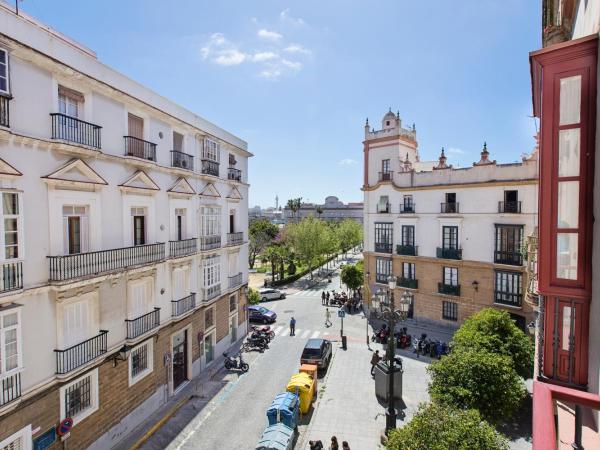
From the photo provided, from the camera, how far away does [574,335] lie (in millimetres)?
5547

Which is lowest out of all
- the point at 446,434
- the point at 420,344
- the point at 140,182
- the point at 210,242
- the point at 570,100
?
the point at 420,344

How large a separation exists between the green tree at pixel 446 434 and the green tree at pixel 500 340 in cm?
491

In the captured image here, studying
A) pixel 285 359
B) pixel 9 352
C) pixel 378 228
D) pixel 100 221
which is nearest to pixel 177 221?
pixel 100 221

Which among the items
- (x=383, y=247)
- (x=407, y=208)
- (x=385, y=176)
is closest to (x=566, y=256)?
(x=407, y=208)

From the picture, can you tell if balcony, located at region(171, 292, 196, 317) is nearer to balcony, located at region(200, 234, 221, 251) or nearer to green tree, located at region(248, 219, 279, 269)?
balcony, located at region(200, 234, 221, 251)

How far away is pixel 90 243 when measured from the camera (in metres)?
11.4

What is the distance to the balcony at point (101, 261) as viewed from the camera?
32.6 ft

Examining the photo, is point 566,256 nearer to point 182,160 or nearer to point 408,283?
point 182,160

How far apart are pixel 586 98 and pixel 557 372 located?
4.29 m

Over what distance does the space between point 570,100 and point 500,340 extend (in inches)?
407

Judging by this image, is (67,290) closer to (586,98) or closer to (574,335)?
(574,335)

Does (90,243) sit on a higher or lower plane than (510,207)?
lower

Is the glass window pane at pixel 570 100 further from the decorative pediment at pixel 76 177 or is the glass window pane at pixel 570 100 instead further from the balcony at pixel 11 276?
the balcony at pixel 11 276

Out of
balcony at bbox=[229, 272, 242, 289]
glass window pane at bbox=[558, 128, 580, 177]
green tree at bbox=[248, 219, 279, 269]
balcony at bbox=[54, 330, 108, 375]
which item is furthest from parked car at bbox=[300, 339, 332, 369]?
green tree at bbox=[248, 219, 279, 269]
